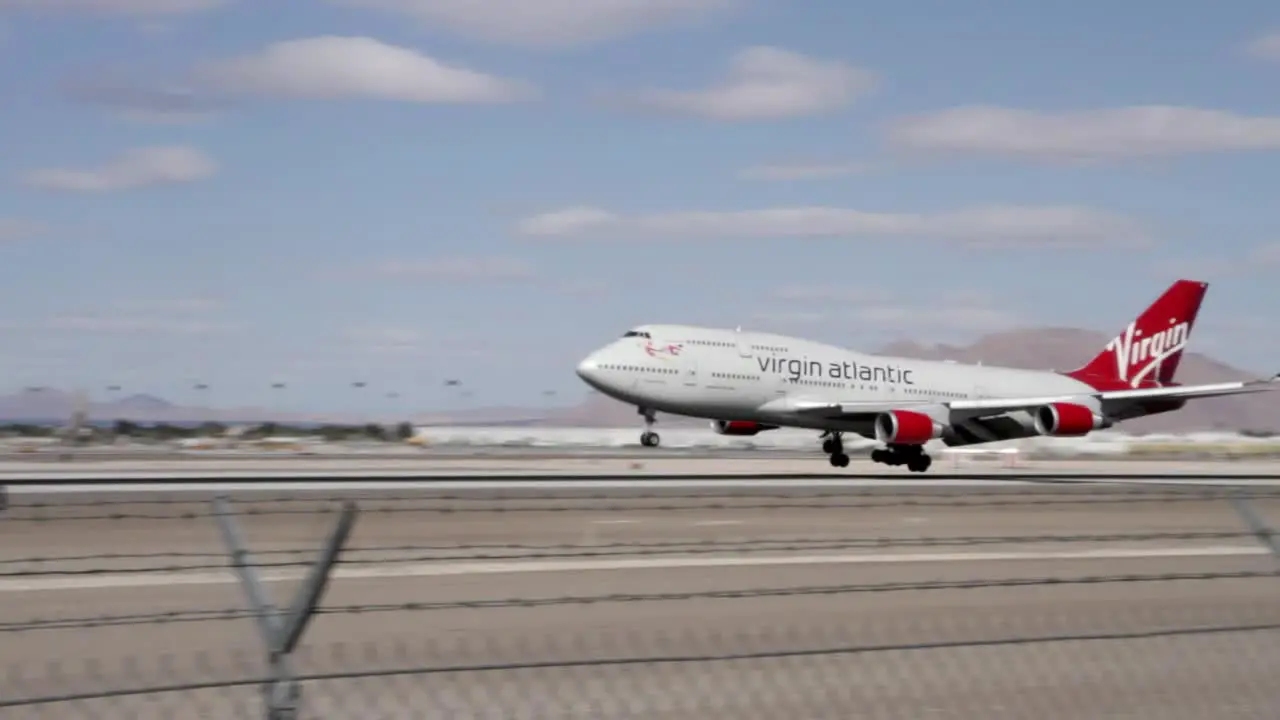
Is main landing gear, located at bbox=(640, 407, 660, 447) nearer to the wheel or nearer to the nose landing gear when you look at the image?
the nose landing gear

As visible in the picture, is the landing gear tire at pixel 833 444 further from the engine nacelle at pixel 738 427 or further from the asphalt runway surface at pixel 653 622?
the asphalt runway surface at pixel 653 622

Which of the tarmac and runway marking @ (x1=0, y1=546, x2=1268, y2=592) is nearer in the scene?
runway marking @ (x1=0, y1=546, x2=1268, y2=592)

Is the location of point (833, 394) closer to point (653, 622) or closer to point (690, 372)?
point (690, 372)

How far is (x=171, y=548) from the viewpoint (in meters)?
17.9

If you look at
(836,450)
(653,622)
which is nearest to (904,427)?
(836,450)

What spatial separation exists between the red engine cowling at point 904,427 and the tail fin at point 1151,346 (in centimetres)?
1412

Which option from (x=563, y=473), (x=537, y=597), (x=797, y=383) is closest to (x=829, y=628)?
(x=537, y=597)

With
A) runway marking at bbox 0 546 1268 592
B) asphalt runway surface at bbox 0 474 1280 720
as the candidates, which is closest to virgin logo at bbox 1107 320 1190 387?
asphalt runway surface at bbox 0 474 1280 720

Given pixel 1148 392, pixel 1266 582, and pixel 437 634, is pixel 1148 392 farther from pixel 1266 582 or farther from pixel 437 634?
pixel 437 634

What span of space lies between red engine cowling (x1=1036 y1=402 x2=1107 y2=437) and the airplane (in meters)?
0.03

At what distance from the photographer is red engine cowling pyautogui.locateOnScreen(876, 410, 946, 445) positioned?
47.3 metres

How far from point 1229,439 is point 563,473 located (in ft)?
239

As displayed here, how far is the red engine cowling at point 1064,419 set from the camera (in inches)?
1918

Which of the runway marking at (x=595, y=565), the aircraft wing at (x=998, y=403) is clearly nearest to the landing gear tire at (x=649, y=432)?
the aircraft wing at (x=998, y=403)
